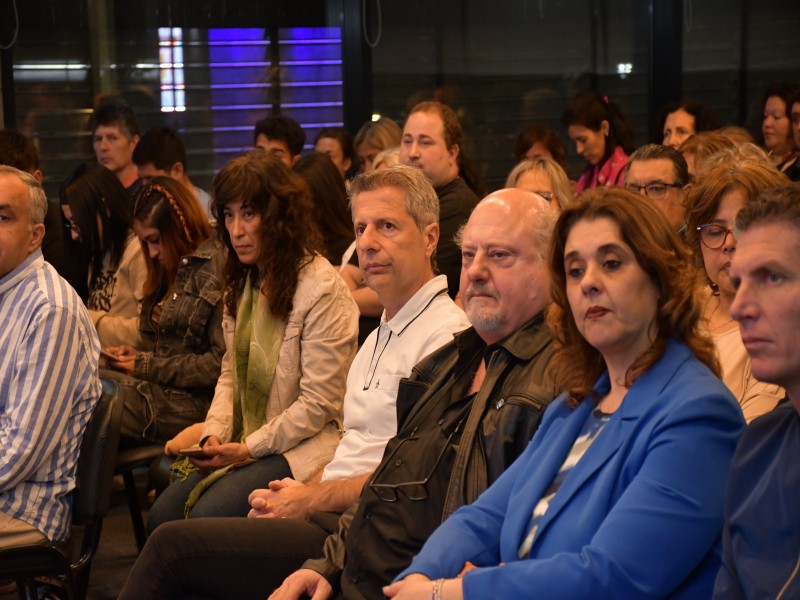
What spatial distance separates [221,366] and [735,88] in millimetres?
5881

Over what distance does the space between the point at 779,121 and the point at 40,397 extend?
4844 mm

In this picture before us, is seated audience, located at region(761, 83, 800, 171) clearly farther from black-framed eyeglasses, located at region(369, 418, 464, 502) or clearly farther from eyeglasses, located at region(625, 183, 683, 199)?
black-framed eyeglasses, located at region(369, 418, 464, 502)

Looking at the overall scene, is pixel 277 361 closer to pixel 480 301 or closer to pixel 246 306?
pixel 246 306

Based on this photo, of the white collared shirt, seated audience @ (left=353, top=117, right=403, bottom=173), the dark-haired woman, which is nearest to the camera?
the white collared shirt

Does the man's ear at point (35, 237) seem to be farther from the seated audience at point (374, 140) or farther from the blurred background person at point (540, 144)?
the blurred background person at point (540, 144)

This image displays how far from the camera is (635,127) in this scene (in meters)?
8.48

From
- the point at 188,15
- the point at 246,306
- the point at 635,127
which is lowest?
the point at 246,306

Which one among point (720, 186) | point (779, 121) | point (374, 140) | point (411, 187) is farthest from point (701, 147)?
point (779, 121)

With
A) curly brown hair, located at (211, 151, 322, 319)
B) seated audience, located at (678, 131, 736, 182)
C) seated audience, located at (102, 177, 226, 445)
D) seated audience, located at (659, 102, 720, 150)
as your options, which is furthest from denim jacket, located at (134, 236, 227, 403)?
seated audience, located at (659, 102, 720, 150)

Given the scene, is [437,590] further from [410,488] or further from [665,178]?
[665,178]

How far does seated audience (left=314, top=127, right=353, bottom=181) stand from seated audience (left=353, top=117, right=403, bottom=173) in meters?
0.14

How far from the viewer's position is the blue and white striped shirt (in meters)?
3.09

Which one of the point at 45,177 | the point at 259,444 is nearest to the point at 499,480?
the point at 259,444

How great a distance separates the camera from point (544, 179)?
4.37 metres
